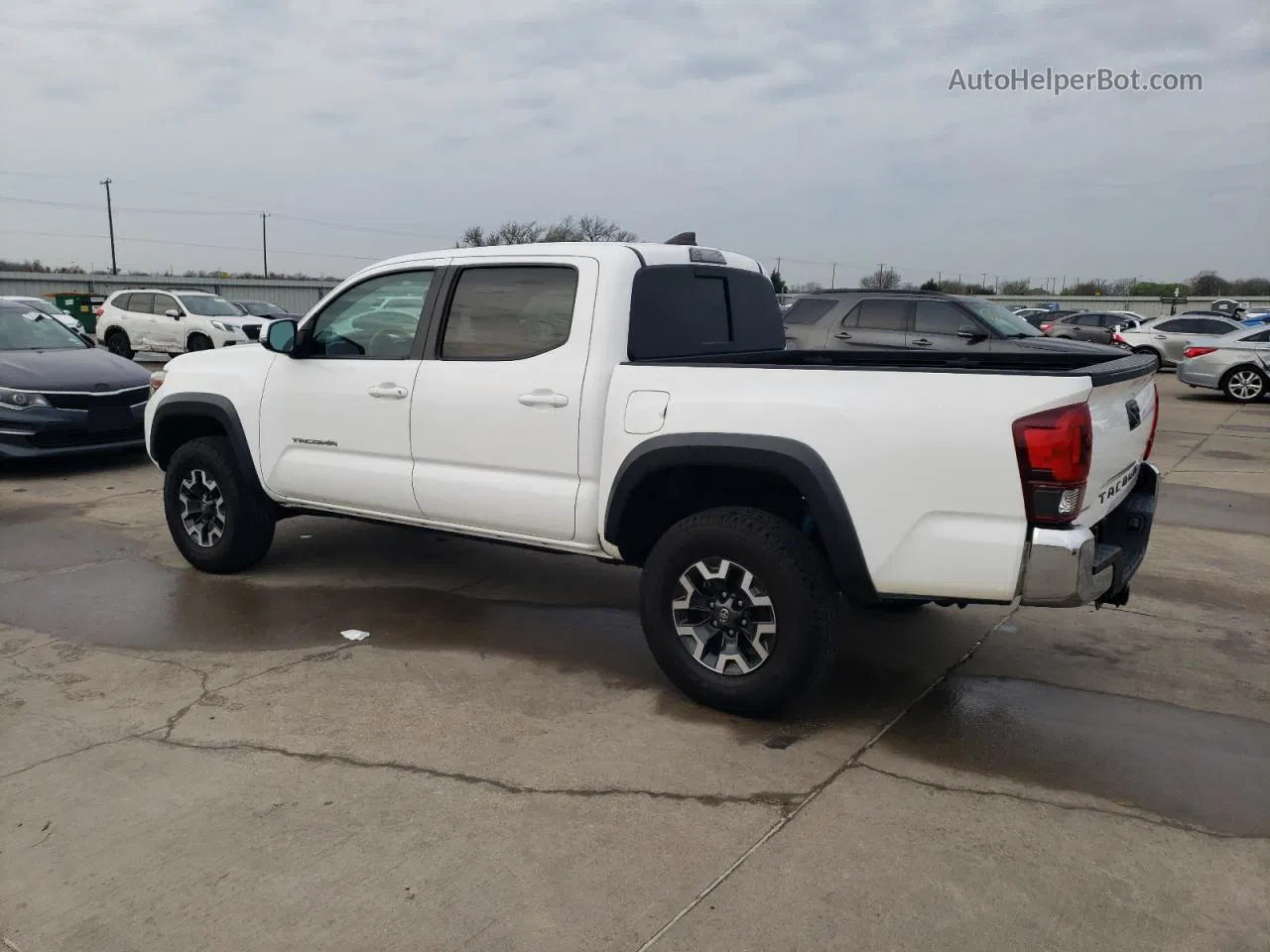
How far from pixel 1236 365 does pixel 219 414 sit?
1806cm

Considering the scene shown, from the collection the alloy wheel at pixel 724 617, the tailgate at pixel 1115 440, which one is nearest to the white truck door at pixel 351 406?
the alloy wheel at pixel 724 617

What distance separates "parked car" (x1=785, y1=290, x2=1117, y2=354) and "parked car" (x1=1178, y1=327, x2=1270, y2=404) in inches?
287

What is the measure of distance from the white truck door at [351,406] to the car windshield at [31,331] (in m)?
6.09

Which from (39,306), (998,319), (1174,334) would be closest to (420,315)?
(998,319)

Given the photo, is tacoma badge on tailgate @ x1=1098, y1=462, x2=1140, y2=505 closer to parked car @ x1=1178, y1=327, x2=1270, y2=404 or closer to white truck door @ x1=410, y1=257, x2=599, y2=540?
white truck door @ x1=410, y1=257, x2=599, y2=540

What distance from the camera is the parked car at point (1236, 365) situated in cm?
1791

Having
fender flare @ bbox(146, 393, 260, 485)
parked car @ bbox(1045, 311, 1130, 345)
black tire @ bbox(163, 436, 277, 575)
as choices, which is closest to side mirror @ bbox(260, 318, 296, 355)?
fender flare @ bbox(146, 393, 260, 485)

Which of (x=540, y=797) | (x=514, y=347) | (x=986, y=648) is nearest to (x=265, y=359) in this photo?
(x=514, y=347)

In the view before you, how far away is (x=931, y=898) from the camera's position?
286 centimetres

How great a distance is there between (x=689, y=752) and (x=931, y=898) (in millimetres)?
1133

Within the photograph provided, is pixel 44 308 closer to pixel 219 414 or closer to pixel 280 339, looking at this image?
pixel 219 414

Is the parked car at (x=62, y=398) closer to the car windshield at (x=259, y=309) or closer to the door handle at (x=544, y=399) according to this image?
the door handle at (x=544, y=399)

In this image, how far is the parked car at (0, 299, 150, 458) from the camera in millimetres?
8992

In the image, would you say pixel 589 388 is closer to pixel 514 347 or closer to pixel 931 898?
pixel 514 347
